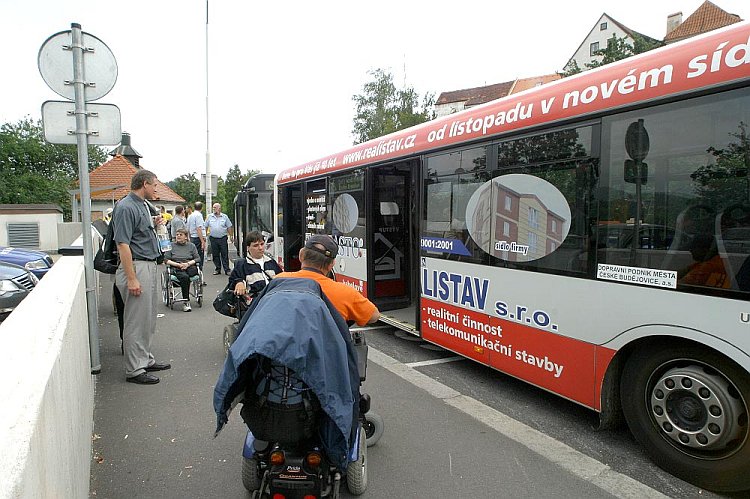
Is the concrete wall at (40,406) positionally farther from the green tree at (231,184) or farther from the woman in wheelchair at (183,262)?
the green tree at (231,184)

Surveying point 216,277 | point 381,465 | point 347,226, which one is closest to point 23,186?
point 216,277

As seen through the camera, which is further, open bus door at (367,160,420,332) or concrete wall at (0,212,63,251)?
concrete wall at (0,212,63,251)

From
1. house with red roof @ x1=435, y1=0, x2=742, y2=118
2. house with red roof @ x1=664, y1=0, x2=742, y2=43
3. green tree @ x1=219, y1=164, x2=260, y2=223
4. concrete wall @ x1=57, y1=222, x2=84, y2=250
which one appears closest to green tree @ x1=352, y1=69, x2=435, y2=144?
house with red roof @ x1=435, y1=0, x2=742, y2=118

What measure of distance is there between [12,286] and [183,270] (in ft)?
8.32

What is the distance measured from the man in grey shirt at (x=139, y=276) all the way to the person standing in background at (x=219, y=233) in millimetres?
7313

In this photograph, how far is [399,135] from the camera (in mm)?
6566

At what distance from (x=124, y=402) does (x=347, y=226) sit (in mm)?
4114

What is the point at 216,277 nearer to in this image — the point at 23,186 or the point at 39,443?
the point at 39,443

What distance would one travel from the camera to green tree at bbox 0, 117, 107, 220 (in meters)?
41.8

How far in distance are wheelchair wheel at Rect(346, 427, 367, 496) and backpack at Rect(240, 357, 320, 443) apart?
0.74 meters

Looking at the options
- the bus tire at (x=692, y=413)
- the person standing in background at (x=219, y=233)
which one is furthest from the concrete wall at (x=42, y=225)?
the bus tire at (x=692, y=413)

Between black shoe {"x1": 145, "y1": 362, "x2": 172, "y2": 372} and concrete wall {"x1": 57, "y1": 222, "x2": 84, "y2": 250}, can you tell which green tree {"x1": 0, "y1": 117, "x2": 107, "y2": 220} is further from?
black shoe {"x1": 145, "y1": 362, "x2": 172, "y2": 372}

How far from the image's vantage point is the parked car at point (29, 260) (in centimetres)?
980

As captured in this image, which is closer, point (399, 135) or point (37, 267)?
point (399, 135)
